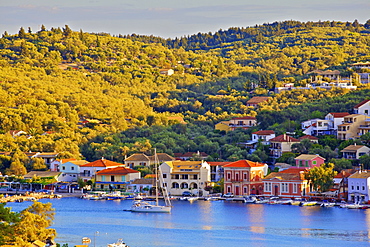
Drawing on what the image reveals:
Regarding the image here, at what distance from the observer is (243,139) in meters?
72.8

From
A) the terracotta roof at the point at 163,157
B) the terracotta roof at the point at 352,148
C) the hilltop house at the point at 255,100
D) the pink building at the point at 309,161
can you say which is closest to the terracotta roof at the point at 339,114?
the terracotta roof at the point at 352,148

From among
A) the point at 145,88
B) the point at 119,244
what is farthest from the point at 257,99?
the point at 119,244

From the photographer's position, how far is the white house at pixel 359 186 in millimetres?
55344

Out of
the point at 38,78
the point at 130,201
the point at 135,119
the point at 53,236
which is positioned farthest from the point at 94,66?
the point at 53,236

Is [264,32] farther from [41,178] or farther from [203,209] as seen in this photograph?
[203,209]

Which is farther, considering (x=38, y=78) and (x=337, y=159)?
(x=38, y=78)

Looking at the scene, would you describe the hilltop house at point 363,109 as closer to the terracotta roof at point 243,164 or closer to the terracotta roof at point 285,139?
the terracotta roof at point 285,139

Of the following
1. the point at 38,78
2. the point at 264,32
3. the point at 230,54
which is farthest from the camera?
the point at 264,32

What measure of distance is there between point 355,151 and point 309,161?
359 centimetres

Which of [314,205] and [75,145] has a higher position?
[75,145]

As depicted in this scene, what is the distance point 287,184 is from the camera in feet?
194

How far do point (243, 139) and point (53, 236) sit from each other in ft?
116

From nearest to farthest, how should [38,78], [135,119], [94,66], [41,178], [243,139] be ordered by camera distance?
1. [41,178]
2. [243,139]
3. [135,119]
4. [38,78]
5. [94,66]

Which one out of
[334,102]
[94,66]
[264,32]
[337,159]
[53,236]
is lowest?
[53,236]
